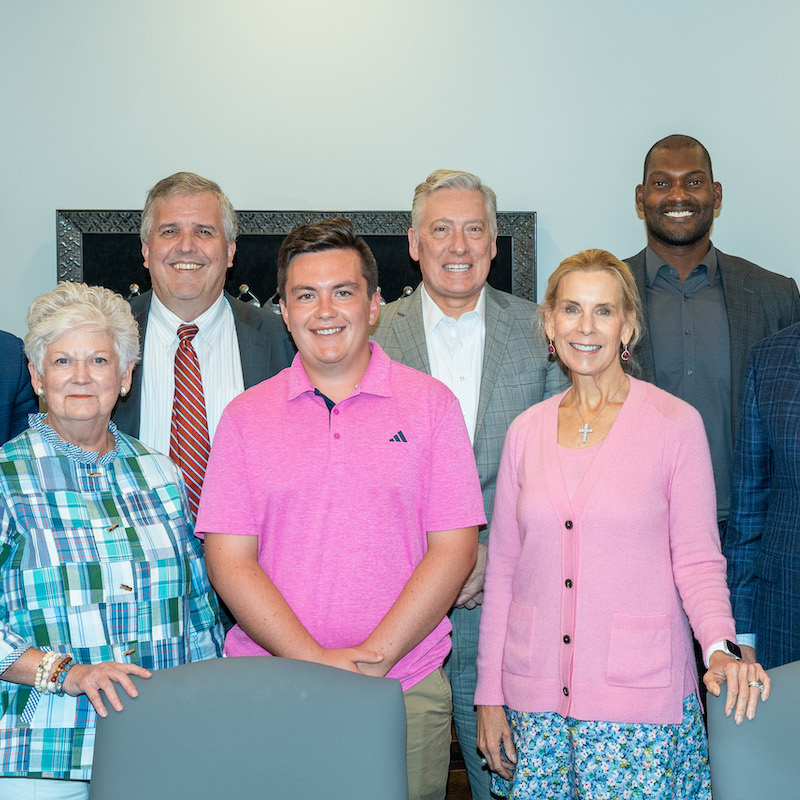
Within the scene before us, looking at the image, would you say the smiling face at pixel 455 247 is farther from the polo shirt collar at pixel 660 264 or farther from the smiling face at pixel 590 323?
the polo shirt collar at pixel 660 264

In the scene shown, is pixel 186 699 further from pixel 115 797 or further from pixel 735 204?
pixel 735 204

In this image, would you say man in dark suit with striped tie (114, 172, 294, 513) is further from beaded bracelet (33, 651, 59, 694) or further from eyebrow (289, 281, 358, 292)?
beaded bracelet (33, 651, 59, 694)

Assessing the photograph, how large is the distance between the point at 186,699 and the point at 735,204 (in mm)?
3178

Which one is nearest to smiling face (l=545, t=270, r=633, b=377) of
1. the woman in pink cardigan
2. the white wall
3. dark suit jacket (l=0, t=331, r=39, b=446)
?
the woman in pink cardigan

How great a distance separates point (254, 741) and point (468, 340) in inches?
57.3

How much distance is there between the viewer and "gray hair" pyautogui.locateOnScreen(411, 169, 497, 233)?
271 cm

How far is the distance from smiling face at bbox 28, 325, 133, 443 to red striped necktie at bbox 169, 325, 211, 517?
0.45 meters

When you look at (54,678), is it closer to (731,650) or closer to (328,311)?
(328,311)

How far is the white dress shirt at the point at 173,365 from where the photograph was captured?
8.41 feet

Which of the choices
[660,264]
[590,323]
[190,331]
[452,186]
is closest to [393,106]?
[452,186]

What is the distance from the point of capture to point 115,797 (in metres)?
1.51

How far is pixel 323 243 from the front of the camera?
2.01 meters

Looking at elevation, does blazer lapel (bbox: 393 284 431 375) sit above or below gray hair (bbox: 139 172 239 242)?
below

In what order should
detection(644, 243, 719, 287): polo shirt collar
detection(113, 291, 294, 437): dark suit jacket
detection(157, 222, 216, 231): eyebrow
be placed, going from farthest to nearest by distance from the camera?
detection(644, 243, 719, 287): polo shirt collar → detection(157, 222, 216, 231): eyebrow → detection(113, 291, 294, 437): dark suit jacket
